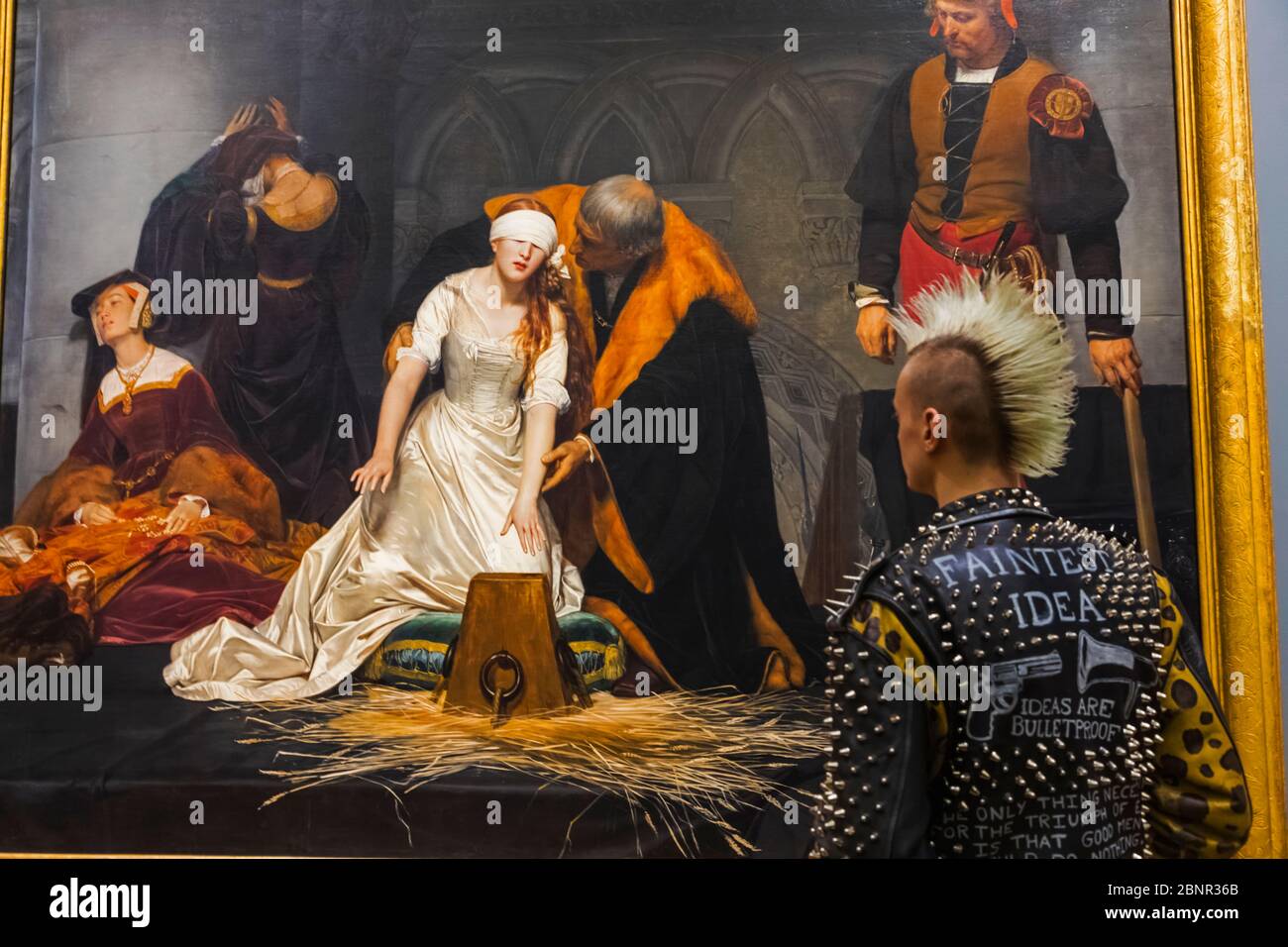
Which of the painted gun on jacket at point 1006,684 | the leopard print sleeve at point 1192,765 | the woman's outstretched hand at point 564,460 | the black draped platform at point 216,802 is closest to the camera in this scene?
the painted gun on jacket at point 1006,684

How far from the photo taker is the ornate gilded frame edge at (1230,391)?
5207 millimetres

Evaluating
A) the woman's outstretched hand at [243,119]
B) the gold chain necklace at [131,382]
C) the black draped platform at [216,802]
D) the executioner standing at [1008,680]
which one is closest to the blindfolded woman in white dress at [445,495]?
the black draped platform at [216,802]

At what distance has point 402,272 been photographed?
18.6ft

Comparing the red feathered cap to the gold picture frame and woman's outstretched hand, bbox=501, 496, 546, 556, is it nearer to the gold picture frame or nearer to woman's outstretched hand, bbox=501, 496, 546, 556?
the gold picture frame

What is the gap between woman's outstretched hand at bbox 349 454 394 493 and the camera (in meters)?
5.57

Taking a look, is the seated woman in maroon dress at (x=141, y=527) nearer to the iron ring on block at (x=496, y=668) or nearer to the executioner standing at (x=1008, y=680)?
the iron ring on block at (x=496, y=668)

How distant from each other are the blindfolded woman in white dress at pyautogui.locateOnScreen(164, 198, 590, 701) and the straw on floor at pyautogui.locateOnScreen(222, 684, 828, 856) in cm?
35

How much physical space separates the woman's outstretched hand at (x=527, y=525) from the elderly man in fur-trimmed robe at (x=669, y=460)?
116 mm

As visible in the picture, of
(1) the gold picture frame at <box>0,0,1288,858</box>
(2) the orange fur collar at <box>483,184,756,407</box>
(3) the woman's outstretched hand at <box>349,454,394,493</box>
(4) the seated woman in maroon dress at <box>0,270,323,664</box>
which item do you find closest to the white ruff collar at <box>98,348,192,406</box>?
(4) the seated woman in maroon dress at <box>0,270,323,664</box>

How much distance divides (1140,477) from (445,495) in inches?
134

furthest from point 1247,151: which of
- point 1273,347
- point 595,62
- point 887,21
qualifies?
point 595,62

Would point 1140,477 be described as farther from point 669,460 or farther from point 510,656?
point 510,656

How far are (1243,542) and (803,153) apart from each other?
2861mm

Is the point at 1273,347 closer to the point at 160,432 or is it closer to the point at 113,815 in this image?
the point at 160,432
